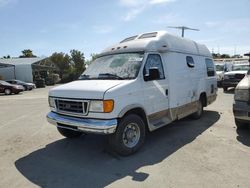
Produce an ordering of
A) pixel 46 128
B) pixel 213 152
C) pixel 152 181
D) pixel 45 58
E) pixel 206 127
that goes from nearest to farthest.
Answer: pixel 152 181, pixel 213 152, pixel 206 127, pixel 46 128, pixel 45 58

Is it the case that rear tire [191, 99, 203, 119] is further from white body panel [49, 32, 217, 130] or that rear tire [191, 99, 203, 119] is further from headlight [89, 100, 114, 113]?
headlight [89, 100, 114, 113]

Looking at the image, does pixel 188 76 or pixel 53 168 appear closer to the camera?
pixel 53 168

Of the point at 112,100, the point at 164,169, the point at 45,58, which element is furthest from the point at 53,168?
the point at 45,58

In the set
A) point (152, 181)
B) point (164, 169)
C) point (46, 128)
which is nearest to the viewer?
point (152, 181)

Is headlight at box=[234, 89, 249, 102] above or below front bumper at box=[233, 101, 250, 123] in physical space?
above

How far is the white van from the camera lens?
4.88 m

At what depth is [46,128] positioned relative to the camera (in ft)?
26.3

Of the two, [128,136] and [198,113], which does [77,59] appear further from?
[128,136]

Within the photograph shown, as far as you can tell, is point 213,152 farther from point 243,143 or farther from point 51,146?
point 51,146

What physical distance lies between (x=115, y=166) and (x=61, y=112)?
67.5 inches

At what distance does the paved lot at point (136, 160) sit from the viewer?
418cm

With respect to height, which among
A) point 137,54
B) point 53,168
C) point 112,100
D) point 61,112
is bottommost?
point 53,168

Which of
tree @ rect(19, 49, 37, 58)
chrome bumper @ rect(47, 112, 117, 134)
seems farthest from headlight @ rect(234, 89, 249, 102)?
tree @ rect(19, 49, 37, 58)

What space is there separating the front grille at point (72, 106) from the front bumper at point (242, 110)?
12.0 feet
